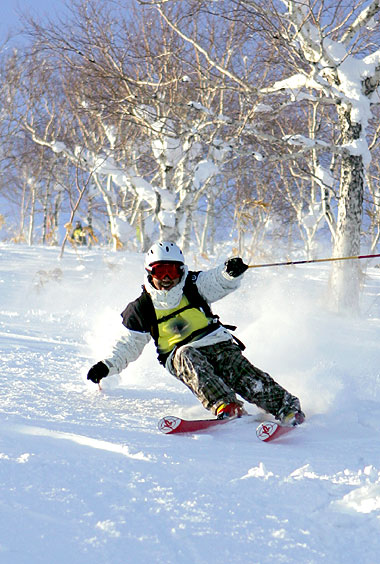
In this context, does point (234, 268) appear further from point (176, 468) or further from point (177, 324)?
point (176, 468)

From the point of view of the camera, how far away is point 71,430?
2.73 metres

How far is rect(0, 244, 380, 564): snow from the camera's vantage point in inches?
62.6

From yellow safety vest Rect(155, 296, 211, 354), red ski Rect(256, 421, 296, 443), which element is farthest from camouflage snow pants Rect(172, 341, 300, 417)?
red ski Rect(256, 421, 296, 443)

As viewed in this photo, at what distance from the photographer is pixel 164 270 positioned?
3.63 meters

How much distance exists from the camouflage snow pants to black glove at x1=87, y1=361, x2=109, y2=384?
1.53 ft

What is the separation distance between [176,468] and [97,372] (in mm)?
1423

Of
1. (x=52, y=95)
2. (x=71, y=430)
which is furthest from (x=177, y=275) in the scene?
(x=52, y=95)

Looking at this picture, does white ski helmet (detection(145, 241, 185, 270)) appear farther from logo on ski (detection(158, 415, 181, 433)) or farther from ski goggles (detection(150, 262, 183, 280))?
logo on ski (detection(158, 415, 181, 433))

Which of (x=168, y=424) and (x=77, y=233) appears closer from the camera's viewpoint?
(x=168, y=424)

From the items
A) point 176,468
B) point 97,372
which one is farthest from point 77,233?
point 176,468

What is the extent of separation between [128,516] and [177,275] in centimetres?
206

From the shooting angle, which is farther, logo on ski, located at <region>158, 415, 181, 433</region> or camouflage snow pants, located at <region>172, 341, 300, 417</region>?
camouflage snow pants, located at <region>172, 341, 300, 417</region>

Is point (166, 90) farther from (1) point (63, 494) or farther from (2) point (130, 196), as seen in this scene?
(2) point (130, 196)

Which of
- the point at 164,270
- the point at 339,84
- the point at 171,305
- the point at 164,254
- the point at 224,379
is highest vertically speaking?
the point at 339,84
